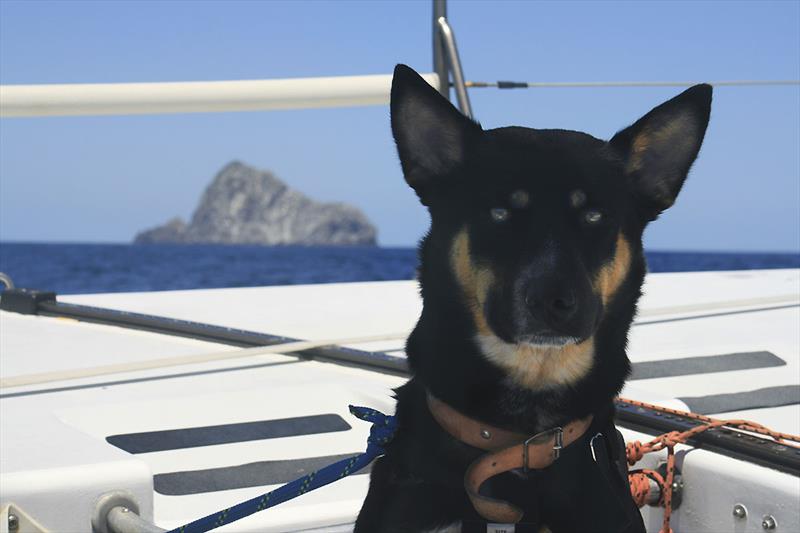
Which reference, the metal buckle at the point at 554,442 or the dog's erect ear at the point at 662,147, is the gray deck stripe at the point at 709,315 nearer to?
the dog's erect ear at the point at 662,147

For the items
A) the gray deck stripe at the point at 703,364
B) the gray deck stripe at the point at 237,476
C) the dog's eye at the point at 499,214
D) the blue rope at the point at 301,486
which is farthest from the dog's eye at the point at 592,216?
the gray deck stripe at the point at 703,364

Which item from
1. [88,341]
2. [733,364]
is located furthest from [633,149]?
[88,341]

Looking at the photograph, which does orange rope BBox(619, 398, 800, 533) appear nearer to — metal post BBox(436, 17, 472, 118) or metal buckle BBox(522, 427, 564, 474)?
metal buckle BBox(522, 427, 564, 474)

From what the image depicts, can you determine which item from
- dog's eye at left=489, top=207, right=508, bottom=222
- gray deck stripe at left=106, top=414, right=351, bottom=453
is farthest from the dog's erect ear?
gray deck stripe at left=106, top=414, right=351, bottom=453

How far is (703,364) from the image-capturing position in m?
4.03

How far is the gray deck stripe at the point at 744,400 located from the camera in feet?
11.2

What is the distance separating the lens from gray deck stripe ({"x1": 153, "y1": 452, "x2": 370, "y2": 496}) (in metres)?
2.68

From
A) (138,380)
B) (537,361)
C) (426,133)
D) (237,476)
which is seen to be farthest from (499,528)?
(138,380)

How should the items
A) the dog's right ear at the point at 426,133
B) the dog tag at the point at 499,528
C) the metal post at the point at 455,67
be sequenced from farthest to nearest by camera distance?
the metal post at the point at 455,67
the dog's right ear at the point at 426,133
the dog tag at the point at 499,528

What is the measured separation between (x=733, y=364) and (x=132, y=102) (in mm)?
3081

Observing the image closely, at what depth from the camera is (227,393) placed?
11.6ft

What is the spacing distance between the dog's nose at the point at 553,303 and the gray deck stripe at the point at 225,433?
151cm

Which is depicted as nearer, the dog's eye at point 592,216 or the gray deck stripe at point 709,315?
the dog's eye at point 592,216

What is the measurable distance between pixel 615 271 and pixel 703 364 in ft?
7.71
